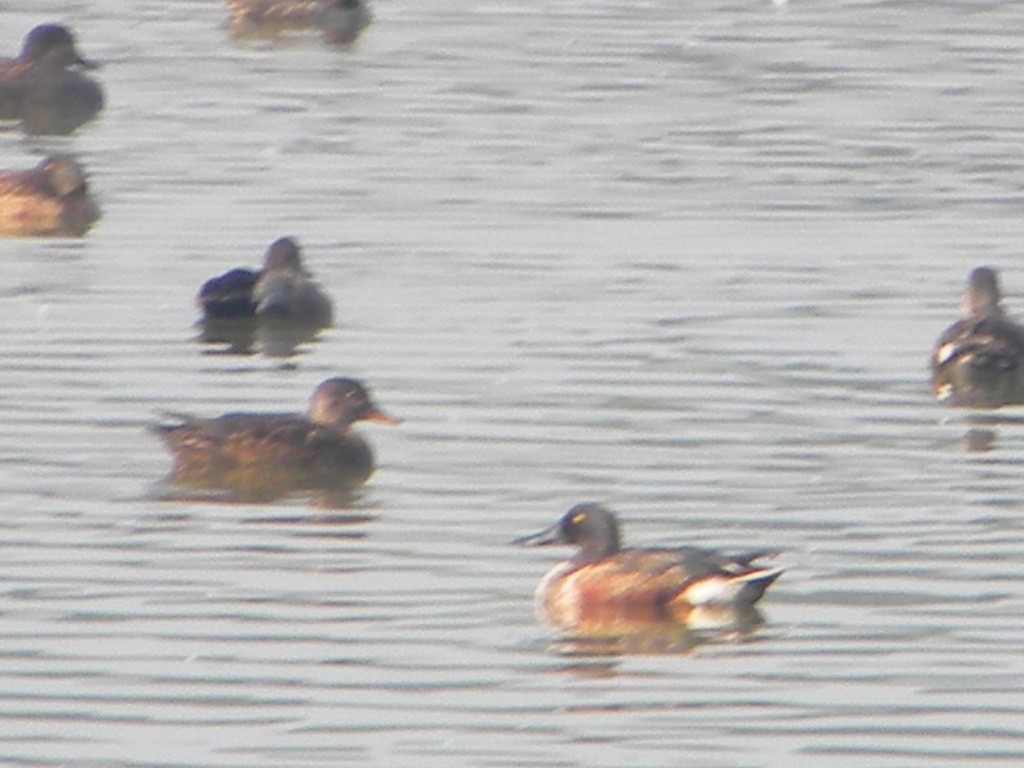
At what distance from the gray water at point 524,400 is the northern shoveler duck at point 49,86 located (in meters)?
0.35

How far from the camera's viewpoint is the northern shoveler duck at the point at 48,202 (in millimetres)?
23281

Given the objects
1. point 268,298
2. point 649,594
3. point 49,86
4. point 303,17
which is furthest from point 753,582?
point 303,17

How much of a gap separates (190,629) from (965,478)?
14.0ft

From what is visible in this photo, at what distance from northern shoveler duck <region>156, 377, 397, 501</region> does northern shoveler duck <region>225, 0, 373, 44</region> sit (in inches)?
719

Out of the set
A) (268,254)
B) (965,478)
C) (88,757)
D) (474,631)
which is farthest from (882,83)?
(88,757)

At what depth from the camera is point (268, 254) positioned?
20734 millimetres

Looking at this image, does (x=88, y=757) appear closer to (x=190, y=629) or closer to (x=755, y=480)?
(x=190, y=629)

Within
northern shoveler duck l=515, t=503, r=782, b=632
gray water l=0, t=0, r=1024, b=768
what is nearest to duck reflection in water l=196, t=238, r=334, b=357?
gray water l=0, t=0, r=1024, b=768

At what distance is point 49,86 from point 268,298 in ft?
33.9

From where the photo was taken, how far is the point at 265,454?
53.2 feet

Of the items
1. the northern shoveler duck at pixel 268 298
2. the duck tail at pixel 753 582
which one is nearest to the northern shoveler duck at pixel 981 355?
the northern shoveler duck at pixel 268 298

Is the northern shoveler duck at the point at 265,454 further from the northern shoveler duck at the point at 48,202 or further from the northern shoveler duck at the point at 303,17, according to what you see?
the northern shoveler duck at the point at 303,17

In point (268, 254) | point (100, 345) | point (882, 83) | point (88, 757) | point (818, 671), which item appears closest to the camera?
point (88, 757)

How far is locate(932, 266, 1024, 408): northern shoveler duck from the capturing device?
1822 cm
